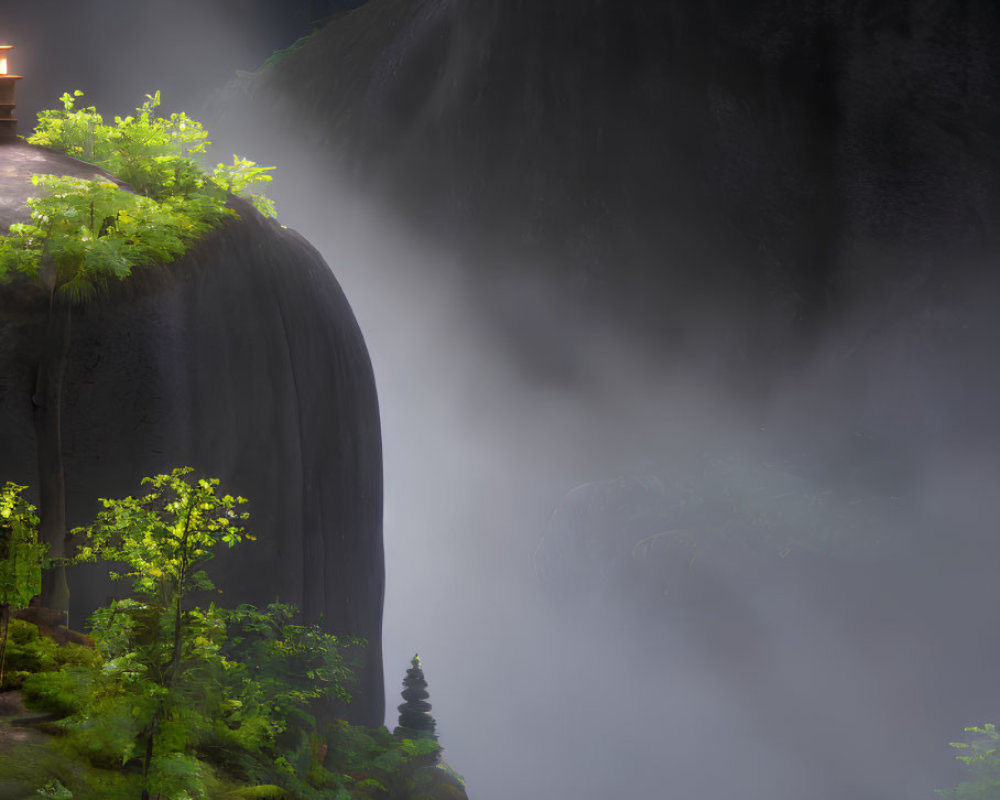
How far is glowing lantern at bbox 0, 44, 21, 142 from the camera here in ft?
23.7

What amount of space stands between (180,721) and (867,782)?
64.6 feet

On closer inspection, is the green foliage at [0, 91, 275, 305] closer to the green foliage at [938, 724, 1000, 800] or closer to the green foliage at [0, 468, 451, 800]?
the green foliage at [0, 468, 451, 800]

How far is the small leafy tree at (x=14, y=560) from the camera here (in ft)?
15.8

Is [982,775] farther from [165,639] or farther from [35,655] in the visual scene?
[35,655]

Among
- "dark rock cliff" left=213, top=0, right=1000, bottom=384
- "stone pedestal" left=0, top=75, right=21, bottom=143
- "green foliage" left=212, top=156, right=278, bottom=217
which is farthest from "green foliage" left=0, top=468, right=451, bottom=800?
"dark rock cliff" left=213, top=0, right=1000, bottom=384

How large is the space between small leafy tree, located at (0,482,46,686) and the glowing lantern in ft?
12.9

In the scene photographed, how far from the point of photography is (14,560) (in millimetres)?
4855

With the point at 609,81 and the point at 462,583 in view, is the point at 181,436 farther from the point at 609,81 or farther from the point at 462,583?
the point at 462,583

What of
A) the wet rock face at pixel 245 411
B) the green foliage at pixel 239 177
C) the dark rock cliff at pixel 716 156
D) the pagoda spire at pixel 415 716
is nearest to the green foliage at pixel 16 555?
the wet rock face at pixel 245 411

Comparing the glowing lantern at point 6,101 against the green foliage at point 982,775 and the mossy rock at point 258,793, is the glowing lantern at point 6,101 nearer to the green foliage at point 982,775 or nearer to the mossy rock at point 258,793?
the mossy rock at point 258,793

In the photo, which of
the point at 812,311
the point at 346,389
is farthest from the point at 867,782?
the point at 346,389

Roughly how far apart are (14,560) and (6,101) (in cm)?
449

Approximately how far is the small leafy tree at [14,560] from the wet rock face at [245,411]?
1070 millimetres

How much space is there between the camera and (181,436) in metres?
6.69
